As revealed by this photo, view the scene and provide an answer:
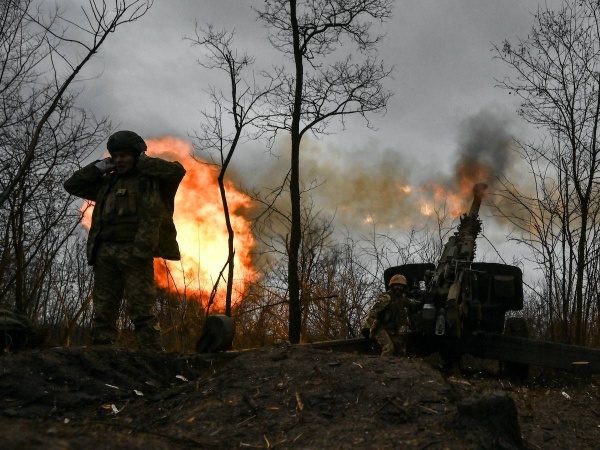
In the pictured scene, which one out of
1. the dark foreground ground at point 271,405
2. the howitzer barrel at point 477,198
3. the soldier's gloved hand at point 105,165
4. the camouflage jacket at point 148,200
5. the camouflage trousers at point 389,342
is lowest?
the dark foreground ground at point 271,405

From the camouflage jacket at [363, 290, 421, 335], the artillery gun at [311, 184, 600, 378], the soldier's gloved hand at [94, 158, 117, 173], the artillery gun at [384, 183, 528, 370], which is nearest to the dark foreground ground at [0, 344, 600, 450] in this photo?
the soldier's gloved hand at [94, 158, 117, 173]

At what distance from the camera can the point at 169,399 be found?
18.3ft

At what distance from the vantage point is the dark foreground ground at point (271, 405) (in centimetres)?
443

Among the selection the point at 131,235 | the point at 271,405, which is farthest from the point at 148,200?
the point at 271,405

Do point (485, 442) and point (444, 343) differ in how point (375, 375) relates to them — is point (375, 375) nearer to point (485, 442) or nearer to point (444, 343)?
point (485, 442)

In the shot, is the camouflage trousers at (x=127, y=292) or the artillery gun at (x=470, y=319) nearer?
the camouflage trousers at (x=127, y=292)

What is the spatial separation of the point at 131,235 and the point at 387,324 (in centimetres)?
342

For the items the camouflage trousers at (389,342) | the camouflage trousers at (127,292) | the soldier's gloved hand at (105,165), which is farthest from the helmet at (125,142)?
the camouflage trousers at (389,342)

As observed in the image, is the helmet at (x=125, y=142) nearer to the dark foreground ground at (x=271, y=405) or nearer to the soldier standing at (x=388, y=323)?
the dark foreground ground at (x=271, y=405)

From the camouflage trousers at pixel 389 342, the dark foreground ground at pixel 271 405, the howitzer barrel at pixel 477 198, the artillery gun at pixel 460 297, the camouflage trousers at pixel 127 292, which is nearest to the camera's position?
the dark foreground ground at pixel 271 405

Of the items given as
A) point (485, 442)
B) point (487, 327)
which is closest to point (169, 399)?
point (485, 442)

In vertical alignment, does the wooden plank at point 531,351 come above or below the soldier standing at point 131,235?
below

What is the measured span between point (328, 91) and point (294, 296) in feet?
13.0

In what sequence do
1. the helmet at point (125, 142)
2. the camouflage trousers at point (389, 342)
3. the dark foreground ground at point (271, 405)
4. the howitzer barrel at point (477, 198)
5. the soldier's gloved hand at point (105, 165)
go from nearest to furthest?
the dark foreground ground at point (271, 405)
the helmet at point (125, 142)
the soldier's gloved hand at point (105, 165)
the camouflage trousers at point (389, 342)
the howitzer barrel at point (477, 198)
